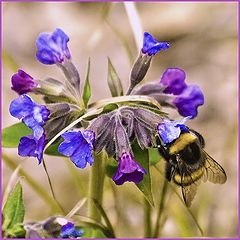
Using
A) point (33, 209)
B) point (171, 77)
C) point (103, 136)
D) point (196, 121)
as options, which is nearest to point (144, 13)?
point (196, 121)

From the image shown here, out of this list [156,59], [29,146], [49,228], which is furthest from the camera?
[156,59]

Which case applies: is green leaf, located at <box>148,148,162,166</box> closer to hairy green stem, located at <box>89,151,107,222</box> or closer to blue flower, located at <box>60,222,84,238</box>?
hairy green stem, located at <box>89,151,107,222</box>

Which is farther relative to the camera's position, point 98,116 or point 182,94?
point 182,94

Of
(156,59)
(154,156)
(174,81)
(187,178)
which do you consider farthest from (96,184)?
(156,59)

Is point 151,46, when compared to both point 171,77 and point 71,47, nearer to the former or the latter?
point 171,77

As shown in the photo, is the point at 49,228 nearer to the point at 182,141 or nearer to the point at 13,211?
the point at 13,211

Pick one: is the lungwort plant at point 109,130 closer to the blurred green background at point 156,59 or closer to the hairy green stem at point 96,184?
the hairy green stem at point 96,184

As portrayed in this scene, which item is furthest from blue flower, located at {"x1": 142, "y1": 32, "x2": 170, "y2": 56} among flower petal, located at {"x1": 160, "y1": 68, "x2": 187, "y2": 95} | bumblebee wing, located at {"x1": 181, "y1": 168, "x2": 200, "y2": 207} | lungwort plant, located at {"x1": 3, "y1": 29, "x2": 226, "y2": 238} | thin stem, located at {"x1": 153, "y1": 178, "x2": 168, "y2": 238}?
thin stem, located at {"x1": 153, "y1": 178, "x2": 168, "y2": 238}
